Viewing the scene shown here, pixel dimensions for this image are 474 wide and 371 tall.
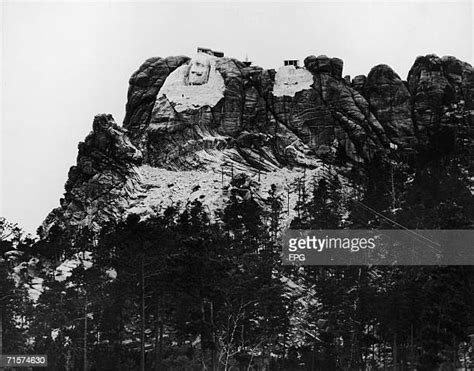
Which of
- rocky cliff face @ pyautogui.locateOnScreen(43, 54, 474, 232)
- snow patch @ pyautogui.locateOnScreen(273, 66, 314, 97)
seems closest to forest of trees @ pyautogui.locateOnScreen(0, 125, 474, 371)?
rocky cliff face @ pyautogui.locateOnScreen(43, 54, 474, 232)

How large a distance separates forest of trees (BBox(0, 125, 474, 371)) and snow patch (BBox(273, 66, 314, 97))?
70.6 metres

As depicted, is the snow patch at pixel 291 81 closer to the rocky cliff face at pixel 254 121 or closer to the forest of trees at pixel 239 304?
the rocky cliff face at pixel 254 121

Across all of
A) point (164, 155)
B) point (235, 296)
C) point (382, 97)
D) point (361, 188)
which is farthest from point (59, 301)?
point (382, 97)

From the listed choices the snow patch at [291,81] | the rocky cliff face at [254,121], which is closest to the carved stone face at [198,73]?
the rocky cliff face at [254,121]

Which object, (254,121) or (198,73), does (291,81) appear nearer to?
(254,121)

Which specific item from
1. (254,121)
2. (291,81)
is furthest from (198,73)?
(291,81)

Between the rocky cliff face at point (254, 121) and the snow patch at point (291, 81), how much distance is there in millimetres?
234

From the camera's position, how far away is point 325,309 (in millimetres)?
69625

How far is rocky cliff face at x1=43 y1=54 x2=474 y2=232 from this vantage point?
144875 millimetres

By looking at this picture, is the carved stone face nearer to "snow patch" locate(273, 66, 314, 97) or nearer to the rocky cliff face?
the rocky cliff face

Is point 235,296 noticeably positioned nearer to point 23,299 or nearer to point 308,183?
point 23,299

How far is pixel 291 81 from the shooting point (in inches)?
6496

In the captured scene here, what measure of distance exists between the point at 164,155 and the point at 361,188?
41.8m

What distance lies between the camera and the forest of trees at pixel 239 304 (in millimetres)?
51875
